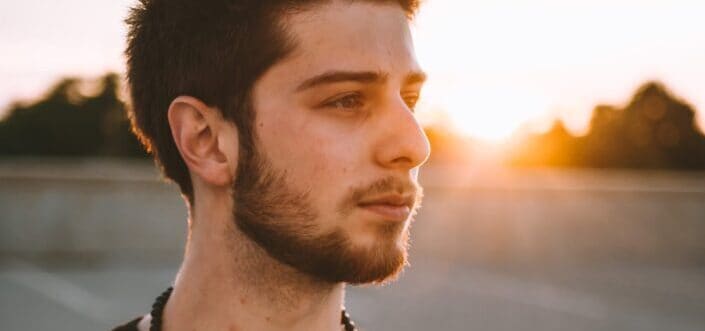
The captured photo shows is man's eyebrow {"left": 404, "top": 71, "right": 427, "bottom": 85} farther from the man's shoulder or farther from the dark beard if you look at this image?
the man's shoulder

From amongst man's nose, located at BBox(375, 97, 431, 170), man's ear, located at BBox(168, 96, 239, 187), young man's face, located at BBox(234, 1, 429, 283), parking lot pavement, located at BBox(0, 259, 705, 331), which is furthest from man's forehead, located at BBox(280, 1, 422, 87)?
parking lot pavement, located at BBox(0, 259, 705, 331)

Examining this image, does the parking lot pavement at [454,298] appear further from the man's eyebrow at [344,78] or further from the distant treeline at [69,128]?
the distant treeline at [69,128]

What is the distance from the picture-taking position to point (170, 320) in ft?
7.54

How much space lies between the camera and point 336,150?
6.89 feet

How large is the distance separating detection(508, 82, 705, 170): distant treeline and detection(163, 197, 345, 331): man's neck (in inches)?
2324

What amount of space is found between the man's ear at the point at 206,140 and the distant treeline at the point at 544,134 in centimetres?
5921

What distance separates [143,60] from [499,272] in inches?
674

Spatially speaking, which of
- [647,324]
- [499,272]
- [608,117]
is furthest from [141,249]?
[608,117]

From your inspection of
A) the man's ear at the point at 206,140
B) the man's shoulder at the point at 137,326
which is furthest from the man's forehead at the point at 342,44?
the man's shoulder at the point at 137,326

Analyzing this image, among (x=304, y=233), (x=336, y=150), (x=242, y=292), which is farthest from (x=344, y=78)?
(x=242, y=292)

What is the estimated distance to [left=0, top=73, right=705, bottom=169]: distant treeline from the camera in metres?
63.1

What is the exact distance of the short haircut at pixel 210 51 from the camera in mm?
2160

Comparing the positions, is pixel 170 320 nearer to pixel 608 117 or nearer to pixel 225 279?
pixel 225 279

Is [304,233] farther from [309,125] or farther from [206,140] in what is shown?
[206,140]
